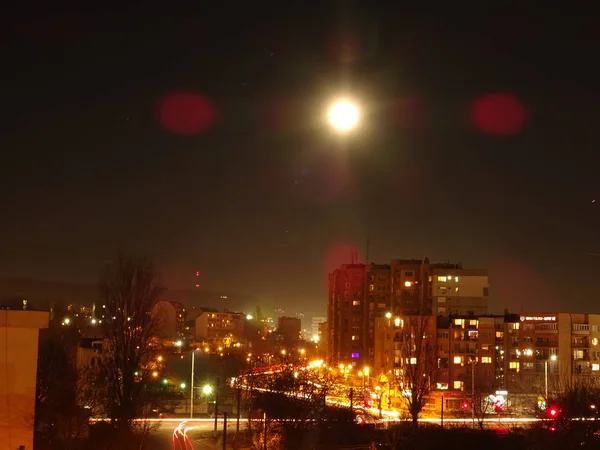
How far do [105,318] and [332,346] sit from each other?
38.9 m

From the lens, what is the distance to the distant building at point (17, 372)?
626 centimetres

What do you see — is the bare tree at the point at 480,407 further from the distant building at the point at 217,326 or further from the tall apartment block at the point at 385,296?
the distant building at the point at 217,326

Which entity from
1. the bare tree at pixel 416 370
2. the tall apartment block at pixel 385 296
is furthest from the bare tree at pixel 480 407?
the tall apartment block at pixel 385 296

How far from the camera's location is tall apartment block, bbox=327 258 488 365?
3981 centimetres

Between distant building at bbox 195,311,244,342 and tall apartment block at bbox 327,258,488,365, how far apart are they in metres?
18.4

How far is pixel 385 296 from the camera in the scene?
4638cm

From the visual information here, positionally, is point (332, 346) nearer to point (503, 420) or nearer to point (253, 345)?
point (253, 345)

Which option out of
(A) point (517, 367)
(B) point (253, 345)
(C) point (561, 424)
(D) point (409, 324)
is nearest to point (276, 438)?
(C) point (561, 424)

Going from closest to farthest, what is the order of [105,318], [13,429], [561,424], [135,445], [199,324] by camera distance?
1. [13,429]
2. [135,445]
3. [105,318]
4. [561,424]
5. [199,324]

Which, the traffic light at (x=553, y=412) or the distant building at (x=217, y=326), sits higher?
the distant building at (x=217, y=326)

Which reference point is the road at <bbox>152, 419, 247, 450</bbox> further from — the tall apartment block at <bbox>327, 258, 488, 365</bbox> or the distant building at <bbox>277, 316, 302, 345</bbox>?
the distant building at <bbox>277, 316, 302, 345</bbox>

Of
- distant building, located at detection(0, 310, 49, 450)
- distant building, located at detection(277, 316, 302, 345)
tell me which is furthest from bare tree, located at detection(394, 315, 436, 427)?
distant building, located at detection(277, 316, 302, 345)

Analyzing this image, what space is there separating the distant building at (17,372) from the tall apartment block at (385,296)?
31105mm

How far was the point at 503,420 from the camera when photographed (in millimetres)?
22828
